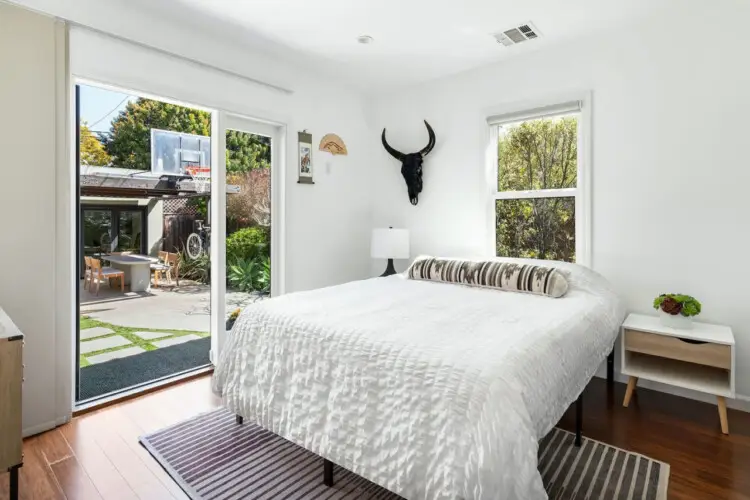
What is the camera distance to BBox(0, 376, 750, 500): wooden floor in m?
1.74

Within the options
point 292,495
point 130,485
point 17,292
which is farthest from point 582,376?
point 17,292

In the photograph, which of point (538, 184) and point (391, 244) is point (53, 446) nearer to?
point (391, 244)

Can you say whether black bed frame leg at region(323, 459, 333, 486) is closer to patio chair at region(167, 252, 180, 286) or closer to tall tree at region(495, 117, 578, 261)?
tall tree at region(495, 117, 578, 261)

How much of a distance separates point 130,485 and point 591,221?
3.21 meters

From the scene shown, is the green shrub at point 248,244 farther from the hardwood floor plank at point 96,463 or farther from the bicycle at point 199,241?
the hardwood floor plank at point 96,463

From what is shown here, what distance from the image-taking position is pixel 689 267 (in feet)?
8.59

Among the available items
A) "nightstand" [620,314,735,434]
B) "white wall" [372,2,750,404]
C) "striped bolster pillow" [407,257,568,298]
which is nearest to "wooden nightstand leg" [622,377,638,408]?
"nightstand" [620,314,735,434]

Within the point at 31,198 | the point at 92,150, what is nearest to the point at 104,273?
the point at 92,150

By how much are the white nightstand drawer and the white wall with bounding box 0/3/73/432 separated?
3364 millimetres

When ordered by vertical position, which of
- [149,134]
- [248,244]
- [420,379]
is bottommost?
[420,379]

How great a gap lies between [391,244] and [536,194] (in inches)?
51.4

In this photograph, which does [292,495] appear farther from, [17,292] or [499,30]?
[499,30]

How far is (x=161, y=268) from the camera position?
377 centimetres

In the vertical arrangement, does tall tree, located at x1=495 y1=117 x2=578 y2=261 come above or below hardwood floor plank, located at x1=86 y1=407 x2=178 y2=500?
above
